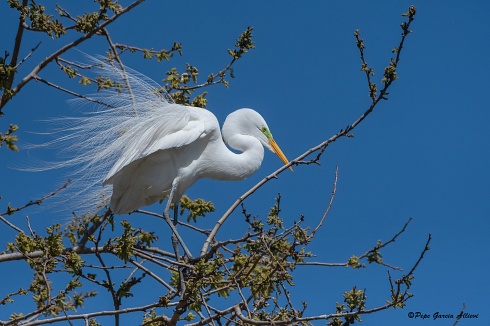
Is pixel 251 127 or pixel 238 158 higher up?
pixel 251 127

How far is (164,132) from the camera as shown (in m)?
5.54

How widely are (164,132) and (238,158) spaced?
2.50ft

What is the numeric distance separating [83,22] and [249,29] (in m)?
1.20

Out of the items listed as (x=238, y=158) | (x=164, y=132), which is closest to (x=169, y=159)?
(x=164, y=132)

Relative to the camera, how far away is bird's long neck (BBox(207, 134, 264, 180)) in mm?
5910

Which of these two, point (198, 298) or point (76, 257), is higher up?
point (76, 257)

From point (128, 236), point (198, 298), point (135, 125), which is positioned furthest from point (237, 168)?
point (198, 298)

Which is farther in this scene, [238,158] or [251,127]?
[251,127]

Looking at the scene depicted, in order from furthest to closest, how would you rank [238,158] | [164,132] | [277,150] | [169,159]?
[277,150] → [238,158] → [169,159] → [164,132]

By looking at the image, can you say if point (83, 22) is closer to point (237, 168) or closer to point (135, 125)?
point (135, 125)

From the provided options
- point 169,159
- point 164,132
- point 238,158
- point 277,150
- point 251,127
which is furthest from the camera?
point 277,150

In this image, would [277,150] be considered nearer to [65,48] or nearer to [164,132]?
[164,132]

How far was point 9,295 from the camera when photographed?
181 inches

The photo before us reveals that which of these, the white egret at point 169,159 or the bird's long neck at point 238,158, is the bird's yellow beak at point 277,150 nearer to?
the bird's long neck at point 238,158
